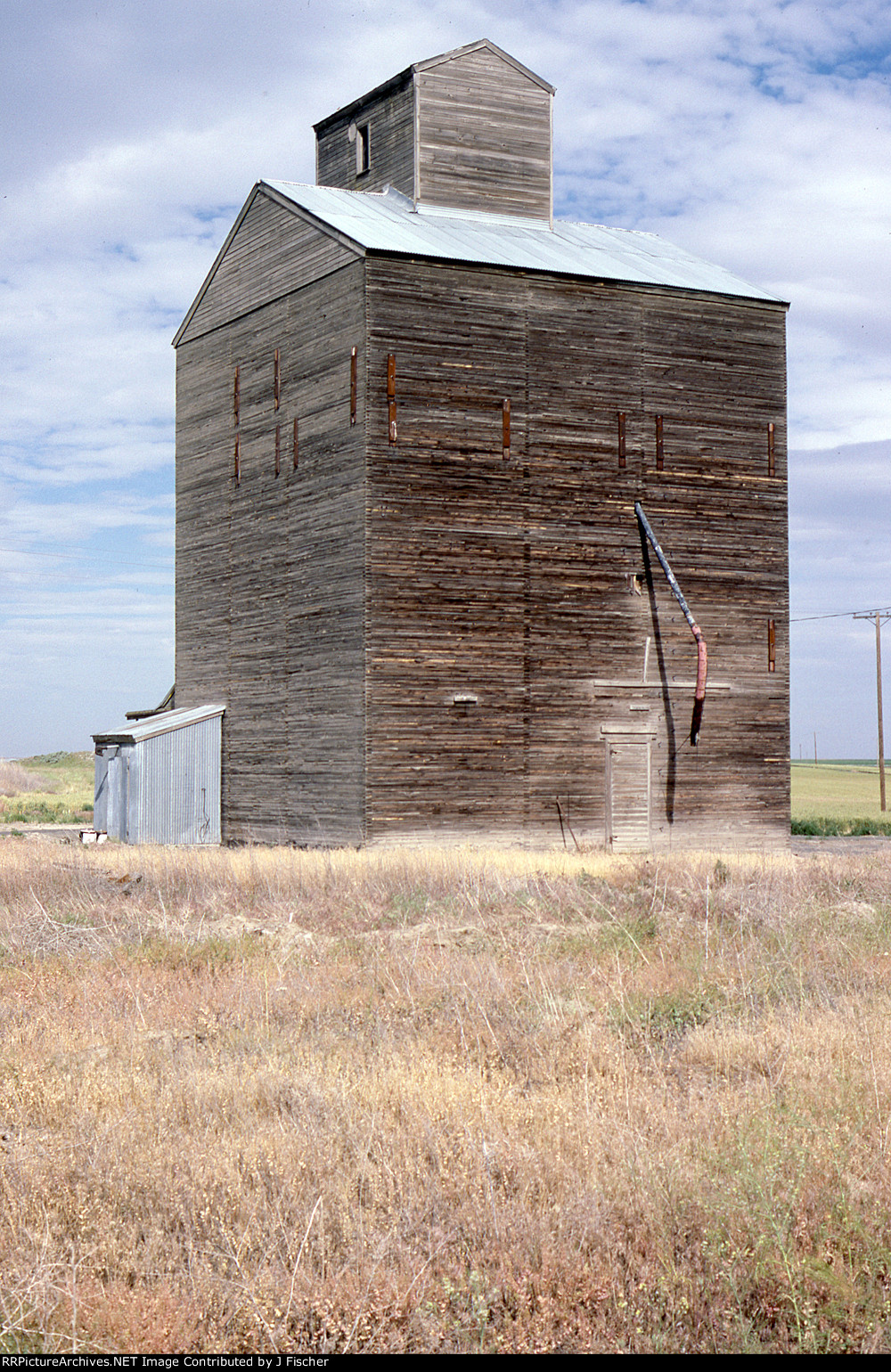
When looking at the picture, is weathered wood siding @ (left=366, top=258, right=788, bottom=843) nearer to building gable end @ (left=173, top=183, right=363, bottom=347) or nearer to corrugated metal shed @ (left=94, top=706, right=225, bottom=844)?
building gable end @ (left=173, top=183, right=363, bottom=347)

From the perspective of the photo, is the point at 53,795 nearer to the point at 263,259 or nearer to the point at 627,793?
the point at 263,259

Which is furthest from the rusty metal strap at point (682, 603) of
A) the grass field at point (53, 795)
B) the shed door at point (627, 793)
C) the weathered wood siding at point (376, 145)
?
the grass field at point (53, 795)

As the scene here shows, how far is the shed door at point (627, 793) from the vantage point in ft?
89.8

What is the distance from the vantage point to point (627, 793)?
27.6m

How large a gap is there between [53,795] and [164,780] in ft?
104

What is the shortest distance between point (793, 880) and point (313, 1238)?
13.8 meters

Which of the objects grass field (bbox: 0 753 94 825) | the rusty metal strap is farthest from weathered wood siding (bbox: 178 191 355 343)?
grass field (bbox: 0 753 94 825)

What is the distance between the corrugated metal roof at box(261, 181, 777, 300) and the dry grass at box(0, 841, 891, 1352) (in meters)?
18.4

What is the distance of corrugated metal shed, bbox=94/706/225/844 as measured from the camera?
97.2 ft

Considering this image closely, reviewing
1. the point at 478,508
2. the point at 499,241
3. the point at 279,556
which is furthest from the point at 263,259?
the point at 478,508

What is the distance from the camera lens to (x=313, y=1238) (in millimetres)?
5547

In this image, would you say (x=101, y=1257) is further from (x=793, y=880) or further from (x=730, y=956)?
(x=793, y=880)

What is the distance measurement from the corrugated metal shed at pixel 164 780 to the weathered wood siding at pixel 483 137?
12.9 metres

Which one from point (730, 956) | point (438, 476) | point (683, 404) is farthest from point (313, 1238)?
point (683, 404)
